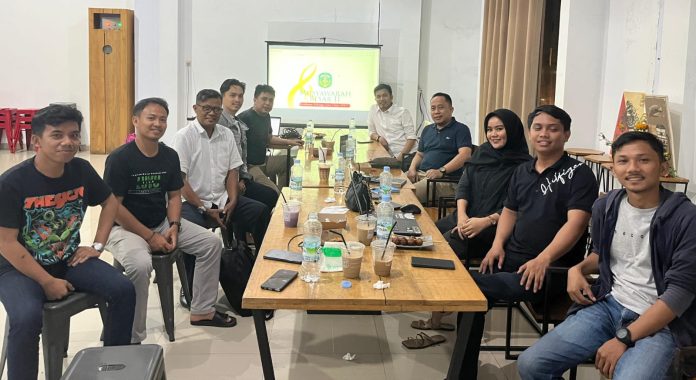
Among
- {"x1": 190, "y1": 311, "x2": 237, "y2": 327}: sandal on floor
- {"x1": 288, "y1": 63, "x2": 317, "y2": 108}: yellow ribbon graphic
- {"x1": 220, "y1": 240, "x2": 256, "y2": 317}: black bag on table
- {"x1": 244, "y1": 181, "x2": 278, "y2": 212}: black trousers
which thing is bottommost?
{"x1": 190, "y1": 311, "x2": 237, "y2": 327}: sandal on floor

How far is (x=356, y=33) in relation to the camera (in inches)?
371

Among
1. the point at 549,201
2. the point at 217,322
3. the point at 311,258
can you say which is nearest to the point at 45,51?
the point at 217,322

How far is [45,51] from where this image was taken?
1027 centimetres

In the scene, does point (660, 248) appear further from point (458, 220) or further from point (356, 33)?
point (356, 33)

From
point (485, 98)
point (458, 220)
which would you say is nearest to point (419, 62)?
point (485, 98)

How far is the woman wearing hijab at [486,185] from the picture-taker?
3.49m

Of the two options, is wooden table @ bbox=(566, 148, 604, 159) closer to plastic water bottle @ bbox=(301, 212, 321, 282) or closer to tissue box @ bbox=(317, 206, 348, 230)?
tissue box @ bbox=(317, 206, 348, 230)

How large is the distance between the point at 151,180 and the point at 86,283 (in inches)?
31.1

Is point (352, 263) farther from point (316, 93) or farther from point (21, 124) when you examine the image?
point (21, 124)

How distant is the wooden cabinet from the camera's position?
9828mm

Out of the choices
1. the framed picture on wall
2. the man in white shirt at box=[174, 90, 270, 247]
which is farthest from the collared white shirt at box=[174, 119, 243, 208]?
the framed picture on wall

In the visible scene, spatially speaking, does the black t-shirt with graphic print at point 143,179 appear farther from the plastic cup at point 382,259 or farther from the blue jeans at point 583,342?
the blue jeans at point 583,342

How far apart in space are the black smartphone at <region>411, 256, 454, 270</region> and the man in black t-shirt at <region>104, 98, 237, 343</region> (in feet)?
4.35

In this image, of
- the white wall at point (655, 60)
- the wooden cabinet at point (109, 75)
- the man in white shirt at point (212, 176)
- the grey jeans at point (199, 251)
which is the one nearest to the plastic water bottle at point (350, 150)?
the man in white shirt at point (212, 176)
